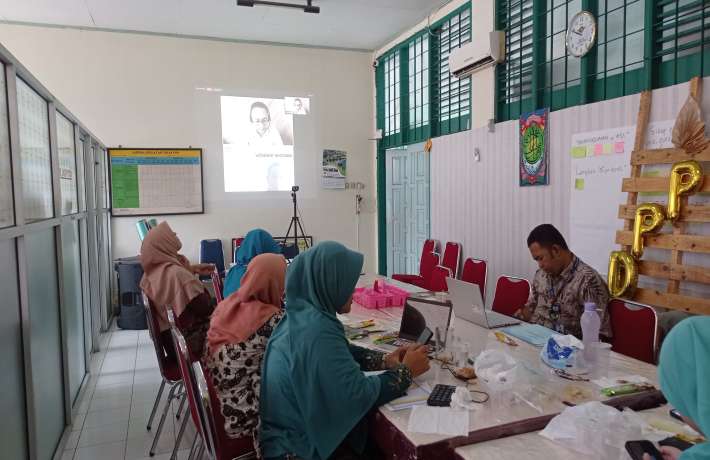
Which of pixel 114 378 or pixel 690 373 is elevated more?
pixel 690 373

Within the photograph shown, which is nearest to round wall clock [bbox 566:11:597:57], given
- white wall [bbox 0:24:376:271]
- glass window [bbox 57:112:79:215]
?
glass window [bbox 57:112:79:215]

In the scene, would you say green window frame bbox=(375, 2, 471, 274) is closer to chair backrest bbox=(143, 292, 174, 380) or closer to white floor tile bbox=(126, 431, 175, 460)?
chair backrest bbox=(143, 292, 174, 380)

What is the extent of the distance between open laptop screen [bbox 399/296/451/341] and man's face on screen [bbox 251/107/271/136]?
16.0 ft

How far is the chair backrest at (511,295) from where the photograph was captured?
3244 mm

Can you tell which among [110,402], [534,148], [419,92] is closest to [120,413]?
[110,402]

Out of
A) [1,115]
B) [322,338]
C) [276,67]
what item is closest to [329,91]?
[276,67]

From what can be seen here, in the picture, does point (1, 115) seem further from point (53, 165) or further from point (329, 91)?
point (329, 91)

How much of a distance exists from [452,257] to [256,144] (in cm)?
316

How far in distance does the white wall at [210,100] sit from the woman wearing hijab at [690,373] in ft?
19.7

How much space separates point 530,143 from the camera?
13.6ft

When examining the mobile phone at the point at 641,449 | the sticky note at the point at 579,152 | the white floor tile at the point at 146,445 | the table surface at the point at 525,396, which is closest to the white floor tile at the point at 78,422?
the white floor tile at the point at 146,445

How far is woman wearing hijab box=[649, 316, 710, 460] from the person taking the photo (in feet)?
3.58

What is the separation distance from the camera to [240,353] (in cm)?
191

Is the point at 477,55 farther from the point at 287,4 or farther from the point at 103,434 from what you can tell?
the point at 103,434
